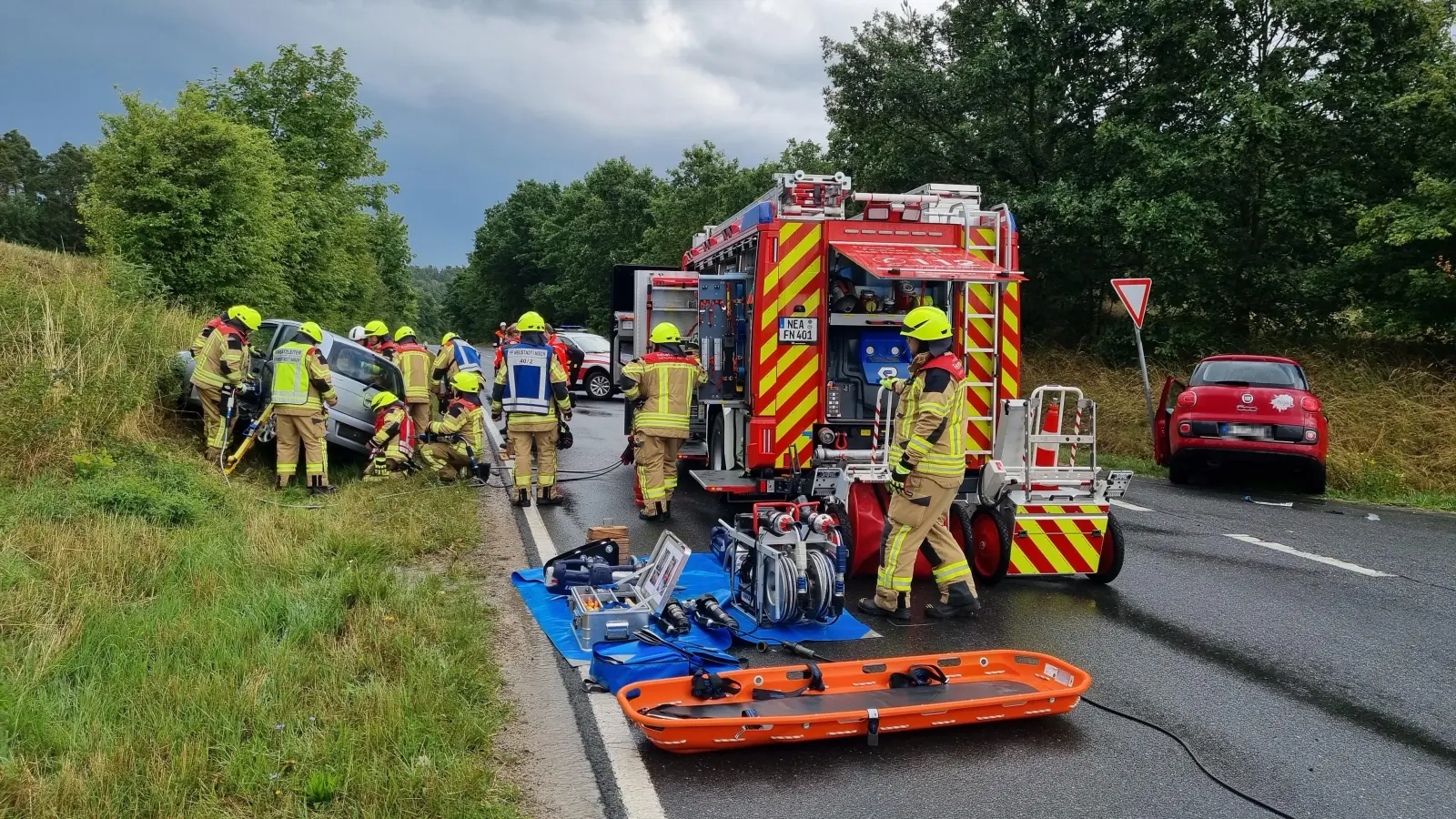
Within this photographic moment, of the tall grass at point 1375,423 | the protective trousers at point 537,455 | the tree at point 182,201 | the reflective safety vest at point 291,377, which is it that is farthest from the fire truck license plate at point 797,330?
the tree at point 182,201

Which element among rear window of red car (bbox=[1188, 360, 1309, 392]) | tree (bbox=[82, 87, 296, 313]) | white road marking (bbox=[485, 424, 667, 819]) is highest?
tree (bbox=[82, 87, 296, 313])

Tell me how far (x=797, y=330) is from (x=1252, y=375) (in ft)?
22.6

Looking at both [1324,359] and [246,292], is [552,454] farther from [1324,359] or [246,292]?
[1324,359]

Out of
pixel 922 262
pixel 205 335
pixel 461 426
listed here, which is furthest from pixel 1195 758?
pixel 205 335

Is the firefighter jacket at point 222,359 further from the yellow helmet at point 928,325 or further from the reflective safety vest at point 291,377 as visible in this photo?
the yellow helmet at point 928,325

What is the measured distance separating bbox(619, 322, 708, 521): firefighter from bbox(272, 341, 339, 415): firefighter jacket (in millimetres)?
3030

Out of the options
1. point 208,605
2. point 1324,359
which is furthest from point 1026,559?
point 1324,359

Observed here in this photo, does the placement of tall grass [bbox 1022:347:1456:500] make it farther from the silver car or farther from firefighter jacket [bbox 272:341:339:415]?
firefighter jacket [bbox 272:341:339:415]

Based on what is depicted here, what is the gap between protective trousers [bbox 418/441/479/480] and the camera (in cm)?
1055

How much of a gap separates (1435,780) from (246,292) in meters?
15.8

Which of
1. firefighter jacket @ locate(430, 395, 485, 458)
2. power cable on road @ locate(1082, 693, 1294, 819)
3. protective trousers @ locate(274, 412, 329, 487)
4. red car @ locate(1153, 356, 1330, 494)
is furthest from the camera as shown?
red car @ locate(1153, 356, 1330, 494)

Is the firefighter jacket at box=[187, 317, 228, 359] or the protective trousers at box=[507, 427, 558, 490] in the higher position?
the firefighter jacket at box=[187, 317, 228, 359]

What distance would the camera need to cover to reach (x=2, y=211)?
182 ft

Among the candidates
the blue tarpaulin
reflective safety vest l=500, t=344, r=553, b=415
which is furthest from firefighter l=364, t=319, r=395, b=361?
the blue tarpaulin
